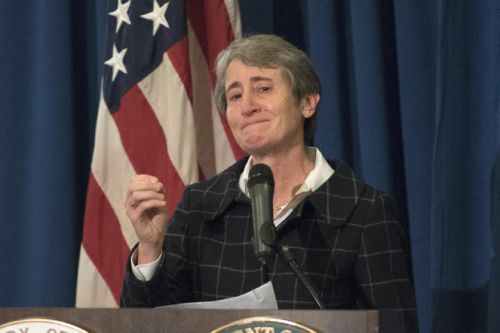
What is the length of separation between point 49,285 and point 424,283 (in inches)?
46.8

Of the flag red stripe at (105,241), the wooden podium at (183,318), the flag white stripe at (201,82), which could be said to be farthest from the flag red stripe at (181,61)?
the wooden podium at (183,318)

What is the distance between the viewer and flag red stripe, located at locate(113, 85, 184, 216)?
2.65 m

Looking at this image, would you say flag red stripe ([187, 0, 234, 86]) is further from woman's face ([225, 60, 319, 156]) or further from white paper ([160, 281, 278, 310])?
white paper ([160, 281, 278, 310])

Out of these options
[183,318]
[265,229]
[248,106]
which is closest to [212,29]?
[248,106]

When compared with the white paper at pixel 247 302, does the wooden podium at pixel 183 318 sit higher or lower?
lower

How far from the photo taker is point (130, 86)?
266 cm

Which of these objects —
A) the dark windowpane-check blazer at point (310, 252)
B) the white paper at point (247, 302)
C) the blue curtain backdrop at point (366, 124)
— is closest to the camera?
the white paper at point (247, 302)

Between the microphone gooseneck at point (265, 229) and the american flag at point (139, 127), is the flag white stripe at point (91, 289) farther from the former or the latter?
the microphone gooseneck at point (265, 229)

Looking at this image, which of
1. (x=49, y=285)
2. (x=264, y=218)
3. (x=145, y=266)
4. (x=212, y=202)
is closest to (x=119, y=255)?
(x=49, y=285)

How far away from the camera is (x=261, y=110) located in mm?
1999

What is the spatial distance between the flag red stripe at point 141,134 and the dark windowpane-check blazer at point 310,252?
0.62 metres

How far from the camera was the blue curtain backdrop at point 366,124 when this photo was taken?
7.95ft

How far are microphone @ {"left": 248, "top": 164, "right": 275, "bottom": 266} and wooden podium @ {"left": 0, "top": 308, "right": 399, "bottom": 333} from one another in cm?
20

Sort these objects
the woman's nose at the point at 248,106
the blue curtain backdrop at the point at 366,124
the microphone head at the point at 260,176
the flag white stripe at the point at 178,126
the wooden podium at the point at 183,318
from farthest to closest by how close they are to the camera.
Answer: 1. the flag white stripe at the point at 178,126
2. the blue curtain backdrop at the point at 366,124
3. the woman's nose at the point at 248,106
4. the microphone head at the point at 260,176
5. the wooden podium at the point at 183,318
